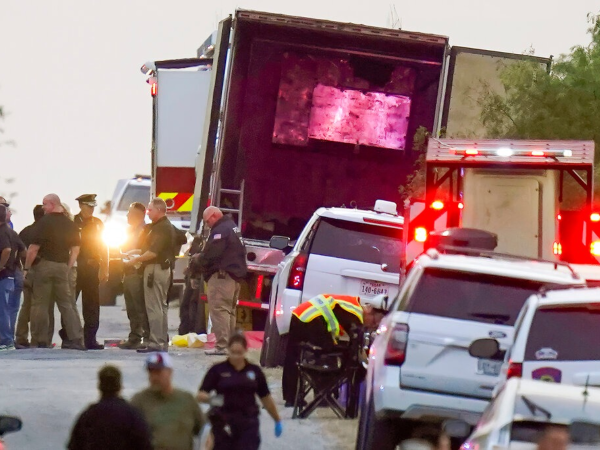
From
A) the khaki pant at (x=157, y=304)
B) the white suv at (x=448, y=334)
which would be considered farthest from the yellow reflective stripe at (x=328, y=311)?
the khaki pant at (x=157, y=304)

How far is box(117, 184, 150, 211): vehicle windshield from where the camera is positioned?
33.9 meters

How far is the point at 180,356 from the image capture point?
61.5 ft

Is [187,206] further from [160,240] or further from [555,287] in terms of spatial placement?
[555,287]

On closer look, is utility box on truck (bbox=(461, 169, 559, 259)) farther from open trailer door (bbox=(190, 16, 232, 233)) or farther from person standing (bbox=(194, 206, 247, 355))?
open trailer door (bbox=(190, 16, 232, 233))

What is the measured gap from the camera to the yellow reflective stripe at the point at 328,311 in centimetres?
1410

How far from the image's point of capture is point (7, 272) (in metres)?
19.7

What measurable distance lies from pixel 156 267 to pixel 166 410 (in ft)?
33.3

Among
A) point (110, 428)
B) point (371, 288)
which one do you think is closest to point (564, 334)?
point (110, 428)

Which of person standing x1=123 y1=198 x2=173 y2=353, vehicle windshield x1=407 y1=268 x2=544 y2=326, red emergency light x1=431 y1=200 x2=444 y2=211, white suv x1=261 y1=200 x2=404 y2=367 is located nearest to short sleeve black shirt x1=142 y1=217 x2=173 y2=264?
person standing x1=123 y1=198 x2=173 y2=353

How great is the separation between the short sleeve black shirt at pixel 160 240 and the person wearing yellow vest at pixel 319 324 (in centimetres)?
510

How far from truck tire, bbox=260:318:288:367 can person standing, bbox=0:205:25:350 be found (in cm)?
345

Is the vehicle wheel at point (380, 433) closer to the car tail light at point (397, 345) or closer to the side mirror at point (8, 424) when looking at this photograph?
the car tail light at point (397, 345)

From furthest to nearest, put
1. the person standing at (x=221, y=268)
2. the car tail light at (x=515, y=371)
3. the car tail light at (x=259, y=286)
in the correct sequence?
the car tail light at (x=259, y=286) < the person standing at (x=221, y=268) < the car tail light at (x=515, y=371)

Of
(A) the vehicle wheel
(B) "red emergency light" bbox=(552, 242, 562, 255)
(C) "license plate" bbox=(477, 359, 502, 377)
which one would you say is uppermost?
(B) "red emergency light" bbox=(552, 242, 562, 255)
